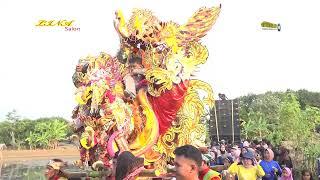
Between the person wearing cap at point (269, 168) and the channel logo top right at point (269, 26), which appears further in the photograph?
the channel logo top right at point (269, 26)

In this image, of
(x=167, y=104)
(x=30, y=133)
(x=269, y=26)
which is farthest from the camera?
(x=30, y=133)

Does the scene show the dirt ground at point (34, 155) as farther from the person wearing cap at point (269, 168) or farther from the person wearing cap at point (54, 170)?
the person wearing cap at point (54, 170)

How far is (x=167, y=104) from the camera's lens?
384 inches

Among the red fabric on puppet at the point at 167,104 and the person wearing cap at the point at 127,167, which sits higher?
the red fabric on puppet at the point at 167,104

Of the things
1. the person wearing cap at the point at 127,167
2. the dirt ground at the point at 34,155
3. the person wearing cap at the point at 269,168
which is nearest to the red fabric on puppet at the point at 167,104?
the person wearing cap at the point at 269,168

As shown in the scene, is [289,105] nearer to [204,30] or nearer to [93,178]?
[204,30]

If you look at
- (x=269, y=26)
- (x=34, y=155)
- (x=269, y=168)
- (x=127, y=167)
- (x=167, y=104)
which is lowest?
(x=34, y=155)

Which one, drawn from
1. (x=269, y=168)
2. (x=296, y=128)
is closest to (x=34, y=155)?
(x=296, y=128)

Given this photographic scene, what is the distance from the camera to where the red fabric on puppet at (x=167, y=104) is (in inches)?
383

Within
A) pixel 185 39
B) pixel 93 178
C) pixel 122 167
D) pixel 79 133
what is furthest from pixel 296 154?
pixel 122 167

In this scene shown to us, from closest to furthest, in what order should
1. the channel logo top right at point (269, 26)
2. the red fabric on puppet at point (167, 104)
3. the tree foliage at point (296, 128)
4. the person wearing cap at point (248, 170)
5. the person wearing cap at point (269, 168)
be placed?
1. the person wearing cap at point (248, 170)
2. the person wearing cap at point (269, 168)
3. the red fabric on puppet at point (167, 104)
4. the channel logo top right at point (269, 26)
5. the tree foliage at point (296, 128)

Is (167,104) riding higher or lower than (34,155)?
higher

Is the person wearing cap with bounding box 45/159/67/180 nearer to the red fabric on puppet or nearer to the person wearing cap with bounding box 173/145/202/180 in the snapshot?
the person wearing cap with bounding box 173/145/202/180

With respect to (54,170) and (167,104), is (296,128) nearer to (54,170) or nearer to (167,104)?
(167,104)
